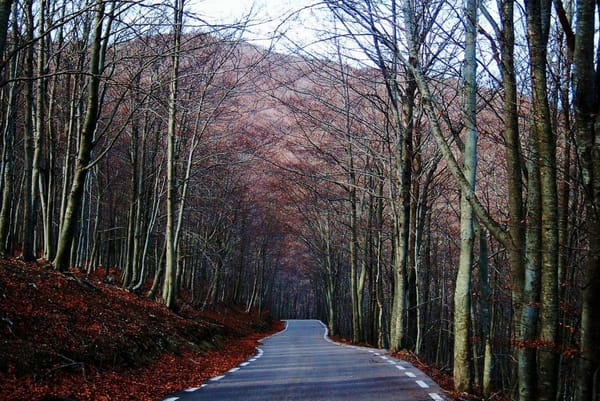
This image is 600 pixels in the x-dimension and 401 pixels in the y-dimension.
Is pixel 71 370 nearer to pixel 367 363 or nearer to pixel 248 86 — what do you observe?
pixel 367 363

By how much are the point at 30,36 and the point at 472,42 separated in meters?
9.97

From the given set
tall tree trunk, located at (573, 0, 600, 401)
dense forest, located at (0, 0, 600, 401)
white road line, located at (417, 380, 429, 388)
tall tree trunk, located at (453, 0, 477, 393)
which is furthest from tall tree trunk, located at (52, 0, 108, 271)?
tall tree trunk, located at (573, 0, 600, 401)

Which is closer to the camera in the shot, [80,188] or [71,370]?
[71,370]

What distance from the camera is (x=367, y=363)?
12172mm

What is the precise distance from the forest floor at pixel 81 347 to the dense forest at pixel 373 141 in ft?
6.40

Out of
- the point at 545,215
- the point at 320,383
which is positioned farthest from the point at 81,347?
the point at 545,215

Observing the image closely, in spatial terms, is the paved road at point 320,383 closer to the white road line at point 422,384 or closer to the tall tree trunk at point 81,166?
the white road line at point 422,384

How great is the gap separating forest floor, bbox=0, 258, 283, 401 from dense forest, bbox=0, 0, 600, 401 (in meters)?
1.95

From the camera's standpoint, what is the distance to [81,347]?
8.25 meters

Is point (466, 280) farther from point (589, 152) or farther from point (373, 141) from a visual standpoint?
point (373, 141)

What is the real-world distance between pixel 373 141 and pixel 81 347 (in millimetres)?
11854

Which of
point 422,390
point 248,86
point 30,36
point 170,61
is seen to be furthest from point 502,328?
point 30,36

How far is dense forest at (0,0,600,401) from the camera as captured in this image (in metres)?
5.66

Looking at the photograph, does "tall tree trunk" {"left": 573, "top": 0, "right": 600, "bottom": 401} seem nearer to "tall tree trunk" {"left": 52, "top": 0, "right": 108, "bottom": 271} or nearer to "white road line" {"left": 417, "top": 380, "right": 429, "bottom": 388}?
"white road line" {"left": 417, "top": 380, "right": 429, "bottom": 388}
